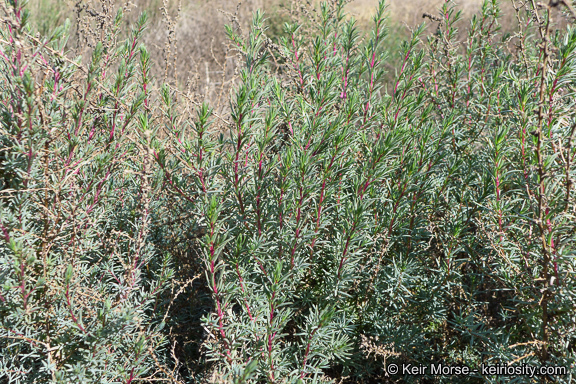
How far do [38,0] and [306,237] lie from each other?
768 centimetres

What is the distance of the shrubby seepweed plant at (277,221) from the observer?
65.0 inches

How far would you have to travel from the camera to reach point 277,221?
1851 millimetres

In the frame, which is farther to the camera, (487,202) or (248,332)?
(487,202)

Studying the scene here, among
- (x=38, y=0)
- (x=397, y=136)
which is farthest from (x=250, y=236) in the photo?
(x=38, y=0)

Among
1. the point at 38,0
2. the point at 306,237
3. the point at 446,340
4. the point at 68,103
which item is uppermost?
A: the point at 68,103

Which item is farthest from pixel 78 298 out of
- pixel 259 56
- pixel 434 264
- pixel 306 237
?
pixel 434 264

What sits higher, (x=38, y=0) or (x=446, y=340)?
(x=446, y=340)

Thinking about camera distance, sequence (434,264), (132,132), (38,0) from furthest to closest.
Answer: (38,0) → (434,264) → (132,132)

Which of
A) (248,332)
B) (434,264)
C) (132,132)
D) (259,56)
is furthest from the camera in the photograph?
(434,264)

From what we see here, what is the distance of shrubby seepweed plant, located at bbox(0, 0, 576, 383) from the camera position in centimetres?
165

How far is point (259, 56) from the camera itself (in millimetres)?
1869

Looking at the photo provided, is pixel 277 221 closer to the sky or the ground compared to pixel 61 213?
closer to the sky

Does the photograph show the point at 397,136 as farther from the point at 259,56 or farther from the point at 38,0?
the point at 38,0

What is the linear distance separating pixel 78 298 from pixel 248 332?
65 centimetres
